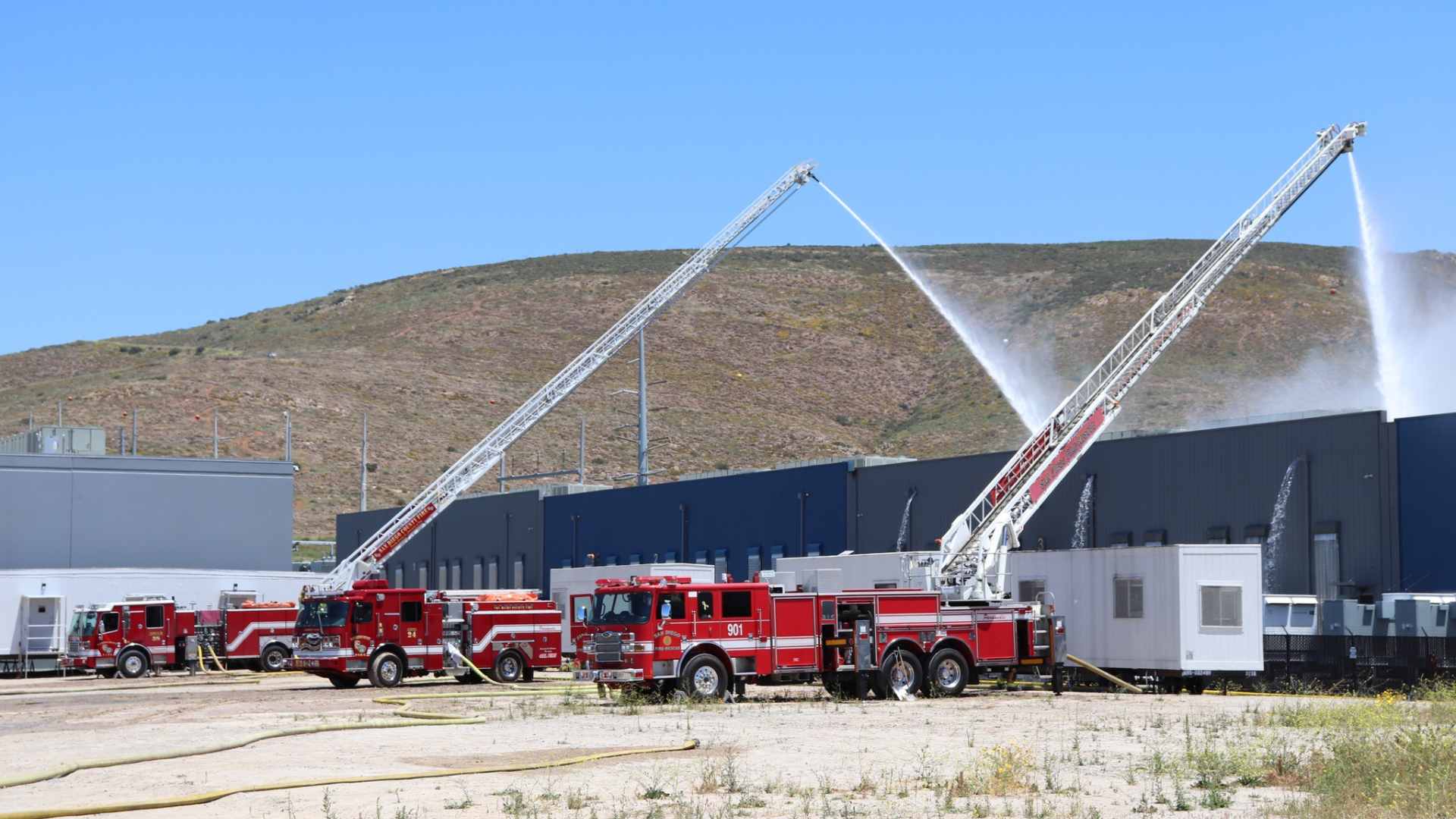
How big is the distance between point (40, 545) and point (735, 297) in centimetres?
10829

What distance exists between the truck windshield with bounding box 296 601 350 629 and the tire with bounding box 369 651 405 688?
1270 millimetres

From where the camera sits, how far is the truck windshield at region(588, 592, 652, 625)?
113 feet

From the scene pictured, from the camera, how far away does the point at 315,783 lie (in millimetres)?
19562

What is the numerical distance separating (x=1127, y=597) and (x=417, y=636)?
17633mm

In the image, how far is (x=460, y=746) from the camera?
2508 cm

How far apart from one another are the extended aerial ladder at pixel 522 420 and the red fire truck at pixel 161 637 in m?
2.09

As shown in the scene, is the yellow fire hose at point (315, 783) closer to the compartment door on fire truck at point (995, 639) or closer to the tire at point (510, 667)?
the compartment door on fire truck at point (995, 639)

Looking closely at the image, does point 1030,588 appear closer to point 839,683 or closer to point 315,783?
point 839,683

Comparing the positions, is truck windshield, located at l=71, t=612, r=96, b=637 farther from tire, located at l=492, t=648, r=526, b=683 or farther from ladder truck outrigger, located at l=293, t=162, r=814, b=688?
tire, located at l=492, t=648, r=526, b=683

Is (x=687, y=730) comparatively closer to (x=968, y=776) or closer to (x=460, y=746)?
(x=460, y=746)

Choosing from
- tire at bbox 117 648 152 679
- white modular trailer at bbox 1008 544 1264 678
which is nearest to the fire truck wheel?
white modular trailer at bbox 1008 544 1264 678

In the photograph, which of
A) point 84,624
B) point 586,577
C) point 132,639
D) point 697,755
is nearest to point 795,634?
point 697,755

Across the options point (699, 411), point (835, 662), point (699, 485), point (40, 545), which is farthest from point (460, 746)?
point (699, 411)

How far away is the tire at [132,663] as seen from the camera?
5588 centimetres
